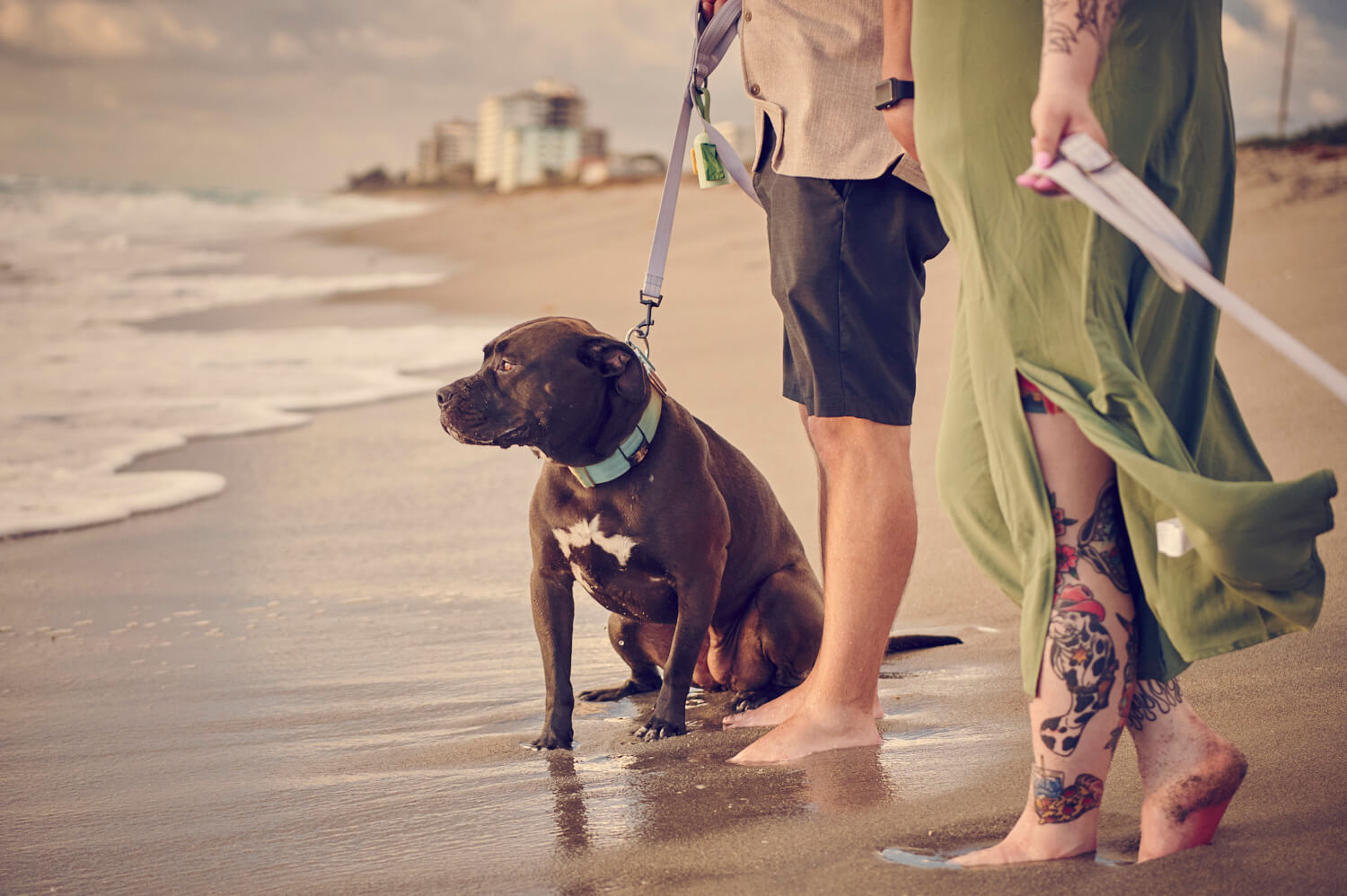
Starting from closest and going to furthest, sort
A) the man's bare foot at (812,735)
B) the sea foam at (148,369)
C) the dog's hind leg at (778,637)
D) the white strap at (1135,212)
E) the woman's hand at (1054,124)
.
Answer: the white strap at (1135,212)
the woman's hand at (1054,124)
the man's bare foot at (812,735)
the dog's hind leg at (778,637)
the sea foam at (148,369)

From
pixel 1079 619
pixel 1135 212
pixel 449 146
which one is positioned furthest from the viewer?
pixel 449 146

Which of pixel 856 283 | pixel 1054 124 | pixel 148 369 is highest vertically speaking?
pixel 1054 124

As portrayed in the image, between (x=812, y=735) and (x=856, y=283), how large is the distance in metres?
0.96

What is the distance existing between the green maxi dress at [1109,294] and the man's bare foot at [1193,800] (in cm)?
16

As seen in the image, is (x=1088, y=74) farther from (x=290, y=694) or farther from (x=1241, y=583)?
(x=290, y=694)

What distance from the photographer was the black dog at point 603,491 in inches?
107

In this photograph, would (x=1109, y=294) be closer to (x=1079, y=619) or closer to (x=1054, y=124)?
(x=1054, y=124)

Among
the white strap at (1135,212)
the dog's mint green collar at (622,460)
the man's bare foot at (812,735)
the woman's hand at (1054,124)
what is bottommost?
the man's bare foot at (812,735)

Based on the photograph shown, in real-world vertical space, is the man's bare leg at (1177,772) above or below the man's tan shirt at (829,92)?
below

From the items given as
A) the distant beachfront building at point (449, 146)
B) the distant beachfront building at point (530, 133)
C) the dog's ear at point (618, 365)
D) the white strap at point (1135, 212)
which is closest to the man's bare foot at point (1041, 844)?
the white strap at point (1135, 212)

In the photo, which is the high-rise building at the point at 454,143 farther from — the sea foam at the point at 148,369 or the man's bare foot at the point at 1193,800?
the man's bare foot at the point at 1193,800

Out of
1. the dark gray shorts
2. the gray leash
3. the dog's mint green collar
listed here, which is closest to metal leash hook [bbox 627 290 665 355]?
the gray leash

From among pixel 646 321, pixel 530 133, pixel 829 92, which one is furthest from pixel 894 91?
pixel 530 133

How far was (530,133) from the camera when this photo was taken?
10262 centimetres
